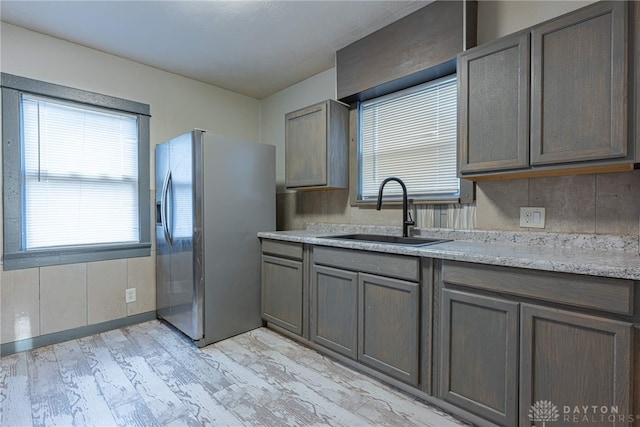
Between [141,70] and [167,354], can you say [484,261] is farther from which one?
[141,70]

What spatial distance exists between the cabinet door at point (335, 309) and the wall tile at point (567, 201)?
1158 millimetres

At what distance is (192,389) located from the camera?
1.85 meters

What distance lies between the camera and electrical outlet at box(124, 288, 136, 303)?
2.81 meters

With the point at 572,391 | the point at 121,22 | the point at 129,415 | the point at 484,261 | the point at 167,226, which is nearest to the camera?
the point at 572,391

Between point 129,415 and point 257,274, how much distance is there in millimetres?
1343

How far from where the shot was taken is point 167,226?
2.71 m

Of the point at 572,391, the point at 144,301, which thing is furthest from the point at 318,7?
the point at 144,301

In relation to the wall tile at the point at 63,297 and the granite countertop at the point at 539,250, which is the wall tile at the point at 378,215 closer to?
the granite countertop at the point at 539,250

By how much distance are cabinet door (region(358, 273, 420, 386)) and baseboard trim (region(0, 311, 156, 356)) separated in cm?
217

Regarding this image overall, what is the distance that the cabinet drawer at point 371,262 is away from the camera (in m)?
1.70

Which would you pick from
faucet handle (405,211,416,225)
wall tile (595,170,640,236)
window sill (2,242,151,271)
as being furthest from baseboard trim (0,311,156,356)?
wall tile (595,170,640,236)

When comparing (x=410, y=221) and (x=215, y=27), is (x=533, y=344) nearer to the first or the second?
(x=410, y=221)

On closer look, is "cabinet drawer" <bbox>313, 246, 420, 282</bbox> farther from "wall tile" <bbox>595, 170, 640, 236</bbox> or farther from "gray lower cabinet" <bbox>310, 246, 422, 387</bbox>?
"wall tile" <bbox>595, 170, 640, 236</bbox>

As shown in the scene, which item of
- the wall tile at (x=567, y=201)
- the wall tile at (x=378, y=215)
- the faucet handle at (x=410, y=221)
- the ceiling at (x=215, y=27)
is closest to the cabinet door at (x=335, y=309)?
the faucet handle at (x=410, y=221)
